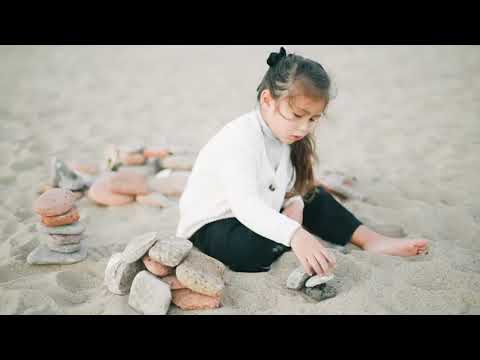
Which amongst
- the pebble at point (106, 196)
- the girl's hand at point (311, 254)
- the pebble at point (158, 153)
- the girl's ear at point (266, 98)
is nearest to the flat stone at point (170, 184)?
the pebble at point (106, 196)

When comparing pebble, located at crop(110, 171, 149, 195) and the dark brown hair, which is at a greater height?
the dark brown hair

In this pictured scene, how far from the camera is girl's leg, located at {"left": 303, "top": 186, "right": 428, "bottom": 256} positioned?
2455 mm

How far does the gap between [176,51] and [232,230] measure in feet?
21.1

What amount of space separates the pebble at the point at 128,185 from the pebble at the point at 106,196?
0.03m

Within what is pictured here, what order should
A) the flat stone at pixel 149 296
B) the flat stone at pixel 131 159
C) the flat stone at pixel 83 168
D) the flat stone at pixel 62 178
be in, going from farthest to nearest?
the flat stone at pixel 131 159, the flat stone at pixel 83 168, the flat stone at pixel 62 178, the flat stone at pixel 149 296

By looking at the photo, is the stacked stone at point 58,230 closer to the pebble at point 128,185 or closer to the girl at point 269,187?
the girl at point 269,187

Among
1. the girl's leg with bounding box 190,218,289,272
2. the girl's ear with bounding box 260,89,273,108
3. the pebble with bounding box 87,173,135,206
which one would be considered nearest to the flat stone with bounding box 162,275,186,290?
the girl's leg with bounding box 190,218,289,272

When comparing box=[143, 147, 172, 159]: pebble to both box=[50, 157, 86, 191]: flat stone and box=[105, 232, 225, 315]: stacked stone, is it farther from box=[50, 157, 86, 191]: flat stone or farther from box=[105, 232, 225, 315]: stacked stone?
box=[105, 232, 225, 315]: stacked stone

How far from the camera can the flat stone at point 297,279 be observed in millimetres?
2139

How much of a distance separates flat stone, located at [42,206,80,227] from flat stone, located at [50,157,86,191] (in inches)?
34.6

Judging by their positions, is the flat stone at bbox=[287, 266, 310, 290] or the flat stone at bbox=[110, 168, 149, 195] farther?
the flat stone at bbox=[110, 168, 149, 195]

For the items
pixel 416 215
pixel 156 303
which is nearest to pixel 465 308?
pixel 416 215

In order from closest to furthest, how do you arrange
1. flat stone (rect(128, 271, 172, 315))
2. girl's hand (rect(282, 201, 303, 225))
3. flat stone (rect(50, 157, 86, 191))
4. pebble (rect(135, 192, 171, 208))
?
flat stone (rect(128, 271, 172, 315))
girl's hand (rect(282, 201, 303, 225))
pebble (rect(135, 192, 171, 208))
flat stone (rect(50, 157, 86, 191))

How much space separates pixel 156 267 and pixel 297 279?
65 cm
